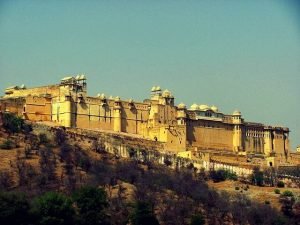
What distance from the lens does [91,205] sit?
165 ft

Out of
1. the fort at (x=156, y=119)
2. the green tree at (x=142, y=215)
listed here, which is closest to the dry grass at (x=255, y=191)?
the fort at (x=156, y=119)

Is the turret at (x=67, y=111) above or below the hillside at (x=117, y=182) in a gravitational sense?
above

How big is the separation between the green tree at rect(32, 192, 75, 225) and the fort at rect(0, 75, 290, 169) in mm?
20812

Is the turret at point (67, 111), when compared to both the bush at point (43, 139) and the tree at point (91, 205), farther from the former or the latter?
the tree at point (91, 205)

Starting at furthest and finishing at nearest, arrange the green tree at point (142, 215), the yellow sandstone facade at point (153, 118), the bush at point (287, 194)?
the yellow sandstone facade at point (153, 118), the bush at point (287, 194), the green tree at point (142, 215)

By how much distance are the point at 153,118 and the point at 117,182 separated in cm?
1717

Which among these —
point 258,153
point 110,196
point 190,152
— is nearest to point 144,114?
point 190,152

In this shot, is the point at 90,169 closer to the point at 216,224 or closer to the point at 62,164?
the point at 62,164

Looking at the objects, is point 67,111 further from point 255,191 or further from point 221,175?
point 255,191

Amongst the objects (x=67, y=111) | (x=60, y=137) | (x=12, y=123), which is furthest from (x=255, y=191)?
(x=12, y=123)

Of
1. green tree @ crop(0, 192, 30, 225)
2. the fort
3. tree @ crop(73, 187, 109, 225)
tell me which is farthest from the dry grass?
green tree @ crop(0, 192, 30, 225)

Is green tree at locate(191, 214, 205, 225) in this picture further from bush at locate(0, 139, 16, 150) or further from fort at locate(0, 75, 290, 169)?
fort at locate(0, 75, 290, 169)

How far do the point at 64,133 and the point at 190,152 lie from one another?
1103 cm

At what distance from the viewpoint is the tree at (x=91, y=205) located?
4965 centimetres
